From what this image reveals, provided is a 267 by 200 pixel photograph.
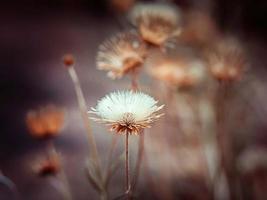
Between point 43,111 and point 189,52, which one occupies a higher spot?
point 189,52

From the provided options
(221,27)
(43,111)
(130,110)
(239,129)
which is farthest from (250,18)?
(130,110)

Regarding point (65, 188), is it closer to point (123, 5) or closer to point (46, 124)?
point (46, 124)

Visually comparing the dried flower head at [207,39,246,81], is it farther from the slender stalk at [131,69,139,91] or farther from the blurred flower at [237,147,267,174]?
the blurred flower at [237,147,267,174]

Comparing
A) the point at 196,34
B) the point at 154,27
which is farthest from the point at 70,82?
the point at 154,27

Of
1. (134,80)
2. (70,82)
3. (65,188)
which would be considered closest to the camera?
(134,80)

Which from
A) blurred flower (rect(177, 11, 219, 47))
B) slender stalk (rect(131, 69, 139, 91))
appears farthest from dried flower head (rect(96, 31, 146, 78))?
blurred flower (rect(177, 11, 219, 47))

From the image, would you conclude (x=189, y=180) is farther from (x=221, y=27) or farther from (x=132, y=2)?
(x=221, y=27)

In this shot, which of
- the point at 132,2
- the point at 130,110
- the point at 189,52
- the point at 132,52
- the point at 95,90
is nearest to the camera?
the point at 130,110

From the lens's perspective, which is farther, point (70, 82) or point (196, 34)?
point (70, 82)
